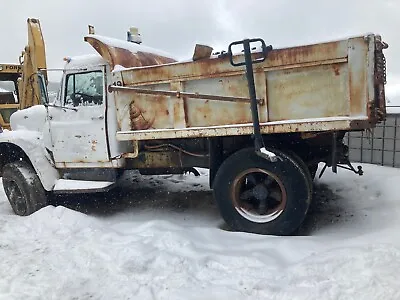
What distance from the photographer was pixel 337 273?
126 inches

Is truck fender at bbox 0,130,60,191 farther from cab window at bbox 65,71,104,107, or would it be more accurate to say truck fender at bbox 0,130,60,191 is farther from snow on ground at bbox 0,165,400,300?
cab window at bbox 65,71,104,107

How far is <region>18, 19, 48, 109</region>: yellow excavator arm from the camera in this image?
7.19 meters

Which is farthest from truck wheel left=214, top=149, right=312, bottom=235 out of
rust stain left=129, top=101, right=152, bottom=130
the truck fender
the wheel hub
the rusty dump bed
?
the truck fender

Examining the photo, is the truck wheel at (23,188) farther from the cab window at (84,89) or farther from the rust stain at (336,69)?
the rust stain at (336,69)

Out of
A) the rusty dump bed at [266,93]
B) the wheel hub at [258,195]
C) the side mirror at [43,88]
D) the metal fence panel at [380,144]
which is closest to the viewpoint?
the rusty dump bed at [266,93]

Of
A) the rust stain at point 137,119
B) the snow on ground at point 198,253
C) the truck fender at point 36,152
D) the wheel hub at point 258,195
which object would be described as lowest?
the snow on ground at point 198,253

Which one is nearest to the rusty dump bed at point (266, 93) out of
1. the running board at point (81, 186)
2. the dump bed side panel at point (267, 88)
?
the dump bed side panel at point (267, 88)

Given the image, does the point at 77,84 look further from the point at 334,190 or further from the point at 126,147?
the point at 334,190

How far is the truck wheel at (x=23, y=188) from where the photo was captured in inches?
222

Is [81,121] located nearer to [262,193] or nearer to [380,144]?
[262,193]

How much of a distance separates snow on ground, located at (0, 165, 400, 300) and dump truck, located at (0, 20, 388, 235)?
52 cm

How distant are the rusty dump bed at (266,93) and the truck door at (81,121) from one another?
0.42 meters

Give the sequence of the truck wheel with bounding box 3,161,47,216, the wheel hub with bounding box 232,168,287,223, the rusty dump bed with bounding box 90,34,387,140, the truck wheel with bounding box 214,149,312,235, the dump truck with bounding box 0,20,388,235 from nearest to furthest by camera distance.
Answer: the rusty dump bed with bounding box 90,34,387,140 → the dump truck with bounding box 0,20,388,235 → the truck wheel with bounding box 214,149,312,235 → the wheel hub with bounding box 232,168,287,223 → the truck wheel with bounding box 3,161,47,216

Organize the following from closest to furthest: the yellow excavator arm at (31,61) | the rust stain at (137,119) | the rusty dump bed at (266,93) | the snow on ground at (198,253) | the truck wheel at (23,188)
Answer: the snow on ground at (198,253) → the rusty dump bed at (266,93) → the rust stain at (137,119) → the truck wheel at (23,188) → the yellow excavator arm at (31,61)
